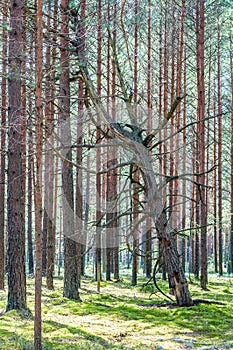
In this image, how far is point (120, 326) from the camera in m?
7.80

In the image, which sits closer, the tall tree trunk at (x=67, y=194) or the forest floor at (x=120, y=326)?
the forest floor at (x=120, y=326)

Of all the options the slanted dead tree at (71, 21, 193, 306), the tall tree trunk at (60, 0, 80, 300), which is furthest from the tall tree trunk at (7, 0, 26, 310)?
the tall tree trunk at (60, 0, 80, 300)

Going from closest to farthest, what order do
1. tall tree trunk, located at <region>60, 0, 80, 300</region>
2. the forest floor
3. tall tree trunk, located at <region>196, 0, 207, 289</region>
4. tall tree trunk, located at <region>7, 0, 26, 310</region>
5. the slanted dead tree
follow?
the forest floor → tall tree trunk, located at <region>7, 0, 26, 310</region> → the slanted dead tree → tall tree trunk, located at <region>60, 0, 80, 300</region> → tall tree trunk, located at <region>196, 0, 207, 289</region>

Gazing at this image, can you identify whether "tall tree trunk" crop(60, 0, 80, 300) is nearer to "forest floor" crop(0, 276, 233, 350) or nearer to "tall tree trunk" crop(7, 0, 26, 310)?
"forest floor" crop(0, 276, 233, 350)

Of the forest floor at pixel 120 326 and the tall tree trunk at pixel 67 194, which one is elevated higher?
the tall tree trunk at pixel 67 194

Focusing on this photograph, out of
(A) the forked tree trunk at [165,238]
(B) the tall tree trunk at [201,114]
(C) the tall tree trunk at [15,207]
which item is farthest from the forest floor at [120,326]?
(B) the tall tree trunk at [201,114]

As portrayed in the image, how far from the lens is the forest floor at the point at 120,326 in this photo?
6273 mm

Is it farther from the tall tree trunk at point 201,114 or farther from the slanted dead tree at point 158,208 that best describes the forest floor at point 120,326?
the tall tree trunk at point 201,114

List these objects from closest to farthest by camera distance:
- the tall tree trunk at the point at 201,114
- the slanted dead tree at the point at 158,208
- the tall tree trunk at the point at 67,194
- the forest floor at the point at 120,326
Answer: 1. the forest floor at the point at 120,326
2. the slanted dead tree at the point at 158,208
3. the tall tree trunk at the point at 67,194
4. the tall tree trunk at the point at 201,114

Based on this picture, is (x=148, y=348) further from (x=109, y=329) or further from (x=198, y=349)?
(x=109, y=329)

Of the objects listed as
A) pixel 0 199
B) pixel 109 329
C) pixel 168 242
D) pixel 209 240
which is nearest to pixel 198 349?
pixel 109 329

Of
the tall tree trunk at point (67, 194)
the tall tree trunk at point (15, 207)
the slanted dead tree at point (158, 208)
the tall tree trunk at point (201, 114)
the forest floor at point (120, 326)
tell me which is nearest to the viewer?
the forest floor at point (120, 326)

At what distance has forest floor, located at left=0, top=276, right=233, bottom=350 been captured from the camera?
627cm

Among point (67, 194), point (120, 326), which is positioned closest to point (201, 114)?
point (67, 194)
